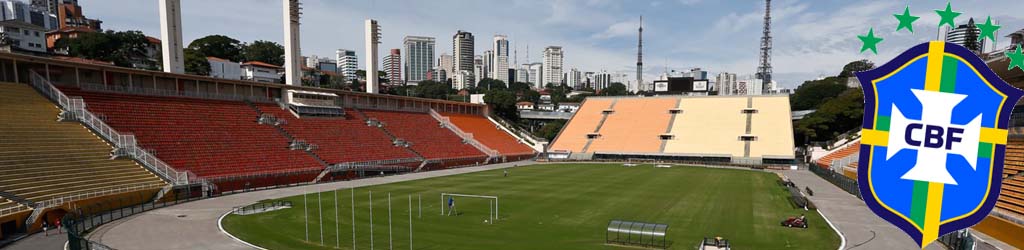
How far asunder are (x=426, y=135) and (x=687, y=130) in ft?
131

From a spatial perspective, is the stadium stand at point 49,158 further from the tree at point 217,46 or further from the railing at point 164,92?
the tree at point 217,46

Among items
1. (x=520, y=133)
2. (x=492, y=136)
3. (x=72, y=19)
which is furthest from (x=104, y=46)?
(x=72, y=19)

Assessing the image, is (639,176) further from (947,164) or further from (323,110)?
(947,164)

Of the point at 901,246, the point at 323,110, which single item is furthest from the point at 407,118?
the point at 901,246

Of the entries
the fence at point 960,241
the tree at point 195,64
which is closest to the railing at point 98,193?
the fence at point 960,241

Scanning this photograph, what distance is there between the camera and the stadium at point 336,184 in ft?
66.1

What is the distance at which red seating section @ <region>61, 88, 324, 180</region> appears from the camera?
114ft

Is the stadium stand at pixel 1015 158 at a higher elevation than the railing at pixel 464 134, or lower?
higher

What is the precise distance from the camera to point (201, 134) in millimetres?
38750

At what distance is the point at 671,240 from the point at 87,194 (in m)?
30.2

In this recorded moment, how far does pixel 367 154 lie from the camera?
48.9 m

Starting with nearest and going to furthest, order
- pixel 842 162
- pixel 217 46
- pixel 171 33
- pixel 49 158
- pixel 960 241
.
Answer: pixel 960 241 → pixel 49 158 → pixel 171 33 → pixel 842 162 → pixel 217 46

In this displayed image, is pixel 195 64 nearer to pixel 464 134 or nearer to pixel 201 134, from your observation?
pixel 464 134

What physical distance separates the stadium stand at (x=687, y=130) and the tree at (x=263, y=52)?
86715 millimetres
